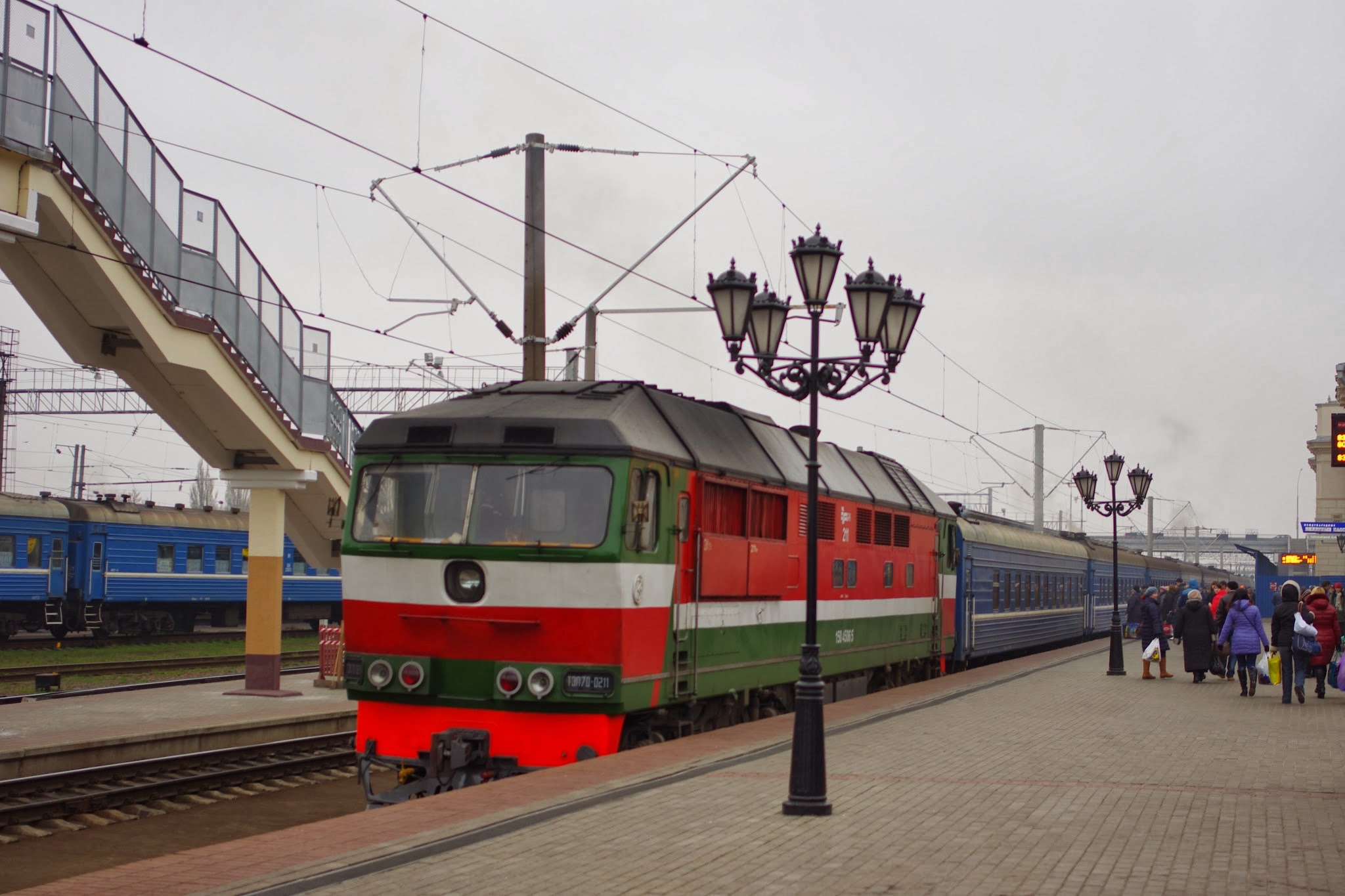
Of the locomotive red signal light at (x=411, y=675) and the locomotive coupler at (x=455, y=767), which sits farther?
the locomotive red signal light at (x=411, y=675)

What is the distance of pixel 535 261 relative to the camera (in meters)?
20.0

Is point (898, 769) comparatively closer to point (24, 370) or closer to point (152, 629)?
point (152, 629)

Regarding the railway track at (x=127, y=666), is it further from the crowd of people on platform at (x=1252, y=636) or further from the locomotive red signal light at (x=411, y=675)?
the crowd of people on platform at (x=1252, y=636)

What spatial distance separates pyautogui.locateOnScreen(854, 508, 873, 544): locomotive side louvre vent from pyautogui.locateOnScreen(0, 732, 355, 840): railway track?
7.04 metres

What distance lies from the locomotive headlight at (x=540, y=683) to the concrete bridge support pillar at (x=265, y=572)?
1137 centimetres

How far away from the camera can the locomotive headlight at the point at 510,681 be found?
38.9ft

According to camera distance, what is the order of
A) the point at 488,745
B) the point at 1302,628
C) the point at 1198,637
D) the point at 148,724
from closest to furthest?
the point at 488,745, the point at 148,724, the point at 1302,628, the point at 1198,637

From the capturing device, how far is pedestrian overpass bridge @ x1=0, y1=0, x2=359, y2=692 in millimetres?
15703

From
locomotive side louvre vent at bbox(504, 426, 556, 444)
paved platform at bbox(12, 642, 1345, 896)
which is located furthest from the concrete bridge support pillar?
locomotive side louvre vent at bbox(504, 426, 556, 444)

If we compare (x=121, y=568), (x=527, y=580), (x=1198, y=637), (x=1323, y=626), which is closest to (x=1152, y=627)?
(x=1198, y=637)

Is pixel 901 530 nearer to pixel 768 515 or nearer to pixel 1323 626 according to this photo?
pixel 1323 626

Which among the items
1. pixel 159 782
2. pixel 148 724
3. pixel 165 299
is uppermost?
pixel 165 299

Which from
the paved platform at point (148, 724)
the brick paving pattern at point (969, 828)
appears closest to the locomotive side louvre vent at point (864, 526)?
the brick paving pattern at point (969, 828)

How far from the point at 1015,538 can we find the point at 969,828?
74.9 feet
